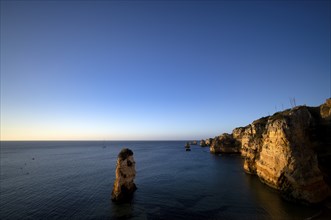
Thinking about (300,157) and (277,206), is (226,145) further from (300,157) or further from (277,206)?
(277,206)

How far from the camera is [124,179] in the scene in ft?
114

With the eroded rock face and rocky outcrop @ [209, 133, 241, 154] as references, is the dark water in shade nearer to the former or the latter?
the eroded rock face

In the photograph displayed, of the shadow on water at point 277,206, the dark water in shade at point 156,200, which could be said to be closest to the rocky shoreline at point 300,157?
the shadow on water at point 277,206

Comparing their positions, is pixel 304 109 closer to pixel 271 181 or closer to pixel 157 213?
pixel 271 181

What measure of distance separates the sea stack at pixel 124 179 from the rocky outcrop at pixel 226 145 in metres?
76.4

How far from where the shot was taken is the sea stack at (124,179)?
3306 cm

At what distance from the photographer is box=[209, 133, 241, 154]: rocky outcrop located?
100 m

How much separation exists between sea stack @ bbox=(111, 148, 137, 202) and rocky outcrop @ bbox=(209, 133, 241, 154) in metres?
76.4

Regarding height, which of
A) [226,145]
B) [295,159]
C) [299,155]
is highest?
[299,155]

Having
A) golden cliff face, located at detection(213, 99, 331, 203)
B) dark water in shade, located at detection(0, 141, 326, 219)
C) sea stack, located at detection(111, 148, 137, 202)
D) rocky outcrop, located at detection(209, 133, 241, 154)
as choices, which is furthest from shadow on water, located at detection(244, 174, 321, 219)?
rocky outcrop, located at detection(209, 133, 241, 154)

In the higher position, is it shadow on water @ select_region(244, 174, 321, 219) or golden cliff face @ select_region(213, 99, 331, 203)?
golden cliff face @ select_region(213, 99, 331, 203)

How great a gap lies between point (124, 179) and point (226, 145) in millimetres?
79247

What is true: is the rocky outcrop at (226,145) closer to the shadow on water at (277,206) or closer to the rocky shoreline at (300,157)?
the rocky shoreline at (300,157)

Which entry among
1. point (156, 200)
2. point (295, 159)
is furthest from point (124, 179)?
point (295, 159)
